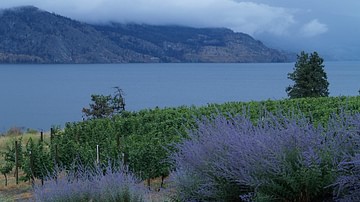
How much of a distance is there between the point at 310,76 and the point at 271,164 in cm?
3021

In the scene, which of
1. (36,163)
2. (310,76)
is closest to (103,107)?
(310,76)

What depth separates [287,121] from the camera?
17.4 feet

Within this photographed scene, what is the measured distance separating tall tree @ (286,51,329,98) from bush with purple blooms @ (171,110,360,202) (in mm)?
29226

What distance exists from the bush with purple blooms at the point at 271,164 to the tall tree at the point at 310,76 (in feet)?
95.9

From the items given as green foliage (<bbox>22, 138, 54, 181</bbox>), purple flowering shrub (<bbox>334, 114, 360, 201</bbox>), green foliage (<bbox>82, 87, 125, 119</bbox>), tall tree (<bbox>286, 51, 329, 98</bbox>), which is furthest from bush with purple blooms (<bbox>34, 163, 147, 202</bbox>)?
Answer: tall tree (<bbox>286, 51, 329, 98</bbox>)

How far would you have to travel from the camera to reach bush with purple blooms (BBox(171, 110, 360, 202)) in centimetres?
451

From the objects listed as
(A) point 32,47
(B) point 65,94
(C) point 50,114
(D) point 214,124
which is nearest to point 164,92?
(B) point 65,94

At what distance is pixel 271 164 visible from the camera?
15.0ft

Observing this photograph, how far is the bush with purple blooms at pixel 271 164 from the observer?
14.8 ft

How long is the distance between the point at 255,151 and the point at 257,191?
0.33 m

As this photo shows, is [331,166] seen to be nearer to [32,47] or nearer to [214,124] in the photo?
[214,124]

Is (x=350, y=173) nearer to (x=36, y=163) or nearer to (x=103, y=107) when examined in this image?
(x=36, y=163)

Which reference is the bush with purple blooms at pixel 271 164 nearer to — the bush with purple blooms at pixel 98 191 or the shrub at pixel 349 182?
the shrub at pixel 349 182

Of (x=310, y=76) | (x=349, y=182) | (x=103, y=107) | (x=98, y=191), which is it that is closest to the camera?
(x=349, y=182)
